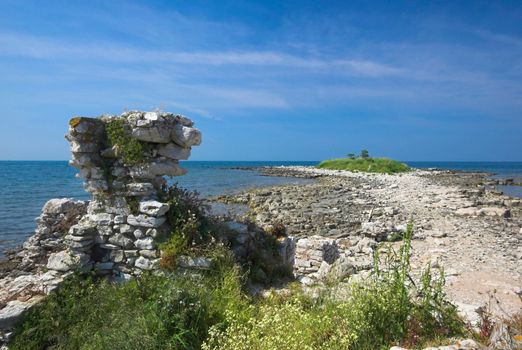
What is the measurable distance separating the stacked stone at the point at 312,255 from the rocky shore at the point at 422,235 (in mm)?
32

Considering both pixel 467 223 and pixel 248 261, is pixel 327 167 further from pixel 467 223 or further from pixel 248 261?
pixel 248 261

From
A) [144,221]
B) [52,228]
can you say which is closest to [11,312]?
[144,221]

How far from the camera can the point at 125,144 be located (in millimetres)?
8023

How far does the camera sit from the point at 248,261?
853cm

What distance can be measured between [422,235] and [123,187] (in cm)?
1388

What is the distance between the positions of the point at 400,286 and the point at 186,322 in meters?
3.50

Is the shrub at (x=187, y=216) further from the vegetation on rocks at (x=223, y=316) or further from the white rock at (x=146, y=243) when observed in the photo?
the vegetation on rocks at (x=223, y=316)

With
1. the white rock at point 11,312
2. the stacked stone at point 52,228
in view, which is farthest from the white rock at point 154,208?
the stacked stone at point 52,228

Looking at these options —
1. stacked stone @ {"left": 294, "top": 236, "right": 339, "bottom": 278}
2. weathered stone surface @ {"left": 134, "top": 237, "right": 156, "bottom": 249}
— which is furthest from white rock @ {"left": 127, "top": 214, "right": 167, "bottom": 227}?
stacked stone @ {"left": 294, "top": 236, "right": 339, "bottom": 278}

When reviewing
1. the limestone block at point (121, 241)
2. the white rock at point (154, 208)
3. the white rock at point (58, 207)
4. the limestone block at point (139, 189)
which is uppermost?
the limestone block at point (139, 189)

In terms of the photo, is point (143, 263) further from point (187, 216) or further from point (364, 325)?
point (364, 325)

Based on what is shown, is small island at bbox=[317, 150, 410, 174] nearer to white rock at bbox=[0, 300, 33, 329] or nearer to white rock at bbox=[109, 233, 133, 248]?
white rock at bbox=[109, 233, 133, 248]

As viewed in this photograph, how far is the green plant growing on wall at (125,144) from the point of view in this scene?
798 centimetres

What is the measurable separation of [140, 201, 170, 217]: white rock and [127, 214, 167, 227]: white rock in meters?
0.11
